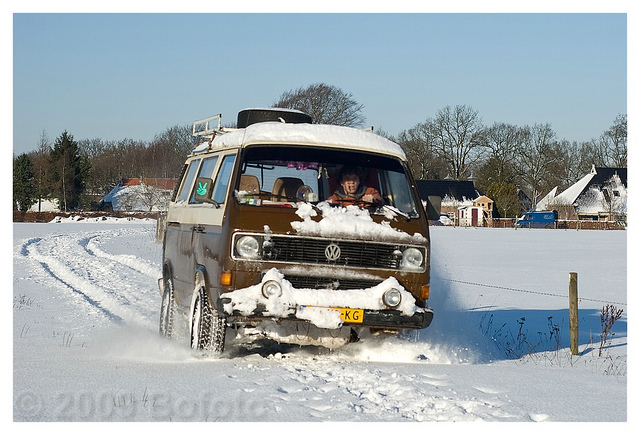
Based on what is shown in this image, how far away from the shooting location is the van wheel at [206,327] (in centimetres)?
873

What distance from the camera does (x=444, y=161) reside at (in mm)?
103875

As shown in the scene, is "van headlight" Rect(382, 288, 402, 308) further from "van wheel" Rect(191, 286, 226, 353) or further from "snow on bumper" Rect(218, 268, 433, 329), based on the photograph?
"van wheel" Rect(191, 286, 226, 353)

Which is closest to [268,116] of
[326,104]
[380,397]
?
[380,397]

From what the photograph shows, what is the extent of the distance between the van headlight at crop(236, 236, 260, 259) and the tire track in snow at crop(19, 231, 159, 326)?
4915 millimetres

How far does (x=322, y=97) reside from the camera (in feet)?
205

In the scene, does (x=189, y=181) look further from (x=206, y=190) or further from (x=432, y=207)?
(x=432, y=207)

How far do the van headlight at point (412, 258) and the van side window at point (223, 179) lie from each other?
6.50 ft

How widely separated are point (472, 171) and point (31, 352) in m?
100

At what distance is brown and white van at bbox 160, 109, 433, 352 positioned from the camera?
845cm

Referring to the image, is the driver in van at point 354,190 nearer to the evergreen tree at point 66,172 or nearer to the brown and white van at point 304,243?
the brown and white van at point 304,243

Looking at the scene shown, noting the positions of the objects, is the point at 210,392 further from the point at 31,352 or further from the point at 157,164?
the point at 157,164

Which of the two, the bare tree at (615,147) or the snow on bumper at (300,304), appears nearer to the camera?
the snow on bumper at (300,304)

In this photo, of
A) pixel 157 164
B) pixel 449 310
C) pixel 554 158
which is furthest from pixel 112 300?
pixel 554 158

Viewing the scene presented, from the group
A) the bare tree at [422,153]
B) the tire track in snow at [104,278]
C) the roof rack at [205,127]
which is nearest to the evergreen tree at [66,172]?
the bare tree at [422,153]
